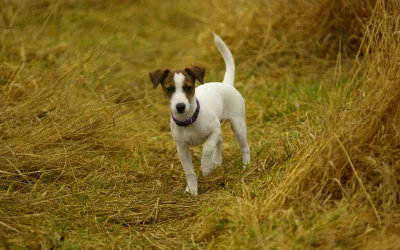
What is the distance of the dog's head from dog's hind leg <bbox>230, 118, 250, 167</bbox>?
78 cm

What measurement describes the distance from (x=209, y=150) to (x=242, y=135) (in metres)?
0.57

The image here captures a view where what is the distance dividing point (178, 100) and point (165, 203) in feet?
2.89

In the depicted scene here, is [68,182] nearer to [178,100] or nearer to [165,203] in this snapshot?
[165,203]

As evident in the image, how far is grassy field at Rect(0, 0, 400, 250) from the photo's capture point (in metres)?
3.90

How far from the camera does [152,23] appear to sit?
10.9 m

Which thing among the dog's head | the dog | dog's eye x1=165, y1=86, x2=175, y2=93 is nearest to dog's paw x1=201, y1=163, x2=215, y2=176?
the dog

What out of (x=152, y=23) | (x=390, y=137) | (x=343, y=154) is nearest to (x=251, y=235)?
(x=343, y=154)

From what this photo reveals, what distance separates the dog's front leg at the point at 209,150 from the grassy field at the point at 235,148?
17 centimetres

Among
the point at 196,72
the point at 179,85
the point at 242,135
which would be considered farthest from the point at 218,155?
the point at 179,85

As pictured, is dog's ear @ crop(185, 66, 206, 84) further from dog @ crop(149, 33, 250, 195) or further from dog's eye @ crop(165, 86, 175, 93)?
dog's eye @ crop(165, 86, 175, 93)

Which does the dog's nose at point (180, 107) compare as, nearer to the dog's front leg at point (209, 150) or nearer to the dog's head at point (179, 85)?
the dog's head at point (179, 85)

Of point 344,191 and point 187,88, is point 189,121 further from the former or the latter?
point 344,191

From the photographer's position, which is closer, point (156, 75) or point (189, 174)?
point (156, 75)

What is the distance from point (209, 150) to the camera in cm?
503
